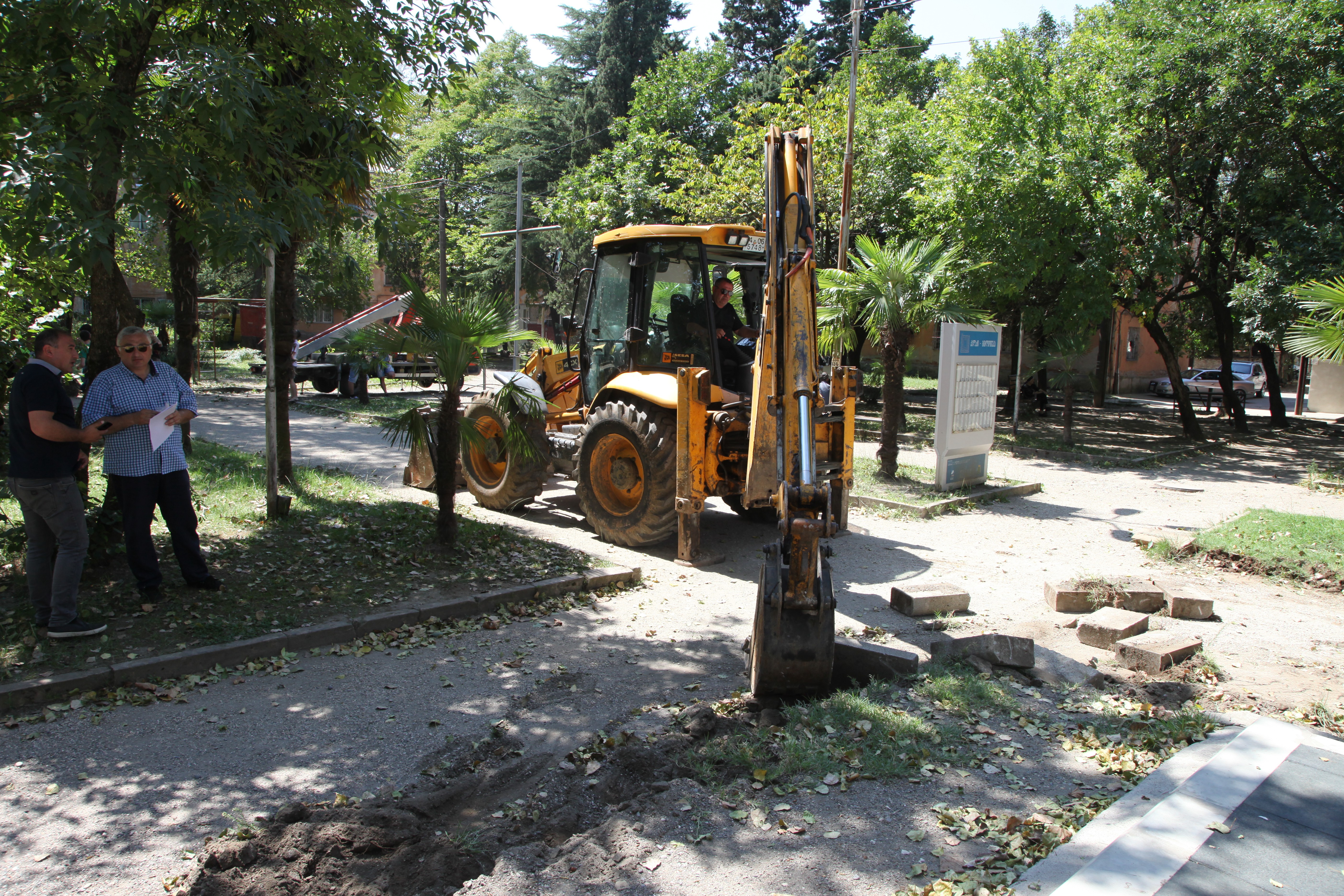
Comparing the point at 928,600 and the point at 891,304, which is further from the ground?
the point at 891,304

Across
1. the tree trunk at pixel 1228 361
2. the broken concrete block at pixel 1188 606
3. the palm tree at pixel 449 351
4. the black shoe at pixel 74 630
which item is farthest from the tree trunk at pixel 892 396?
the tree trunk at pixel 1228 361

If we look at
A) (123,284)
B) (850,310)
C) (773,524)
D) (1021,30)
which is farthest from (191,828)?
(1021,30)

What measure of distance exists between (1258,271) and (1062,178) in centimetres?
454

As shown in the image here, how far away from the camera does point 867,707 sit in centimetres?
489

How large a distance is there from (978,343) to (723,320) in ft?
17.8

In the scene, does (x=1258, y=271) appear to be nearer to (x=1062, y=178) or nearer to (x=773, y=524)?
(x=1062, y=178)

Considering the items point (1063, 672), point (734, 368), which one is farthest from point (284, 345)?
point (1063, 672)

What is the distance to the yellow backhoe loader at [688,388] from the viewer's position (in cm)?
603

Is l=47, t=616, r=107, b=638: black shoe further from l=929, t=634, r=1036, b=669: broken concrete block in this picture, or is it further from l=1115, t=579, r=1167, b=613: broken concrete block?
l=1115, t=579, r=1167, b=613: broken concrete block

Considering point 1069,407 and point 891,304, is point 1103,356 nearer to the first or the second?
point 1069,407

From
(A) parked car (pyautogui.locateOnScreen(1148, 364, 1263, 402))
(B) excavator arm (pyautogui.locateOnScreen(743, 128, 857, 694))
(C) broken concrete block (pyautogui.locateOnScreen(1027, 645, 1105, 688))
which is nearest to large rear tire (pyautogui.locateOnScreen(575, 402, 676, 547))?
(B) excavator arm (pyautogui.locateOnScreen(743, 128, 857, 694))

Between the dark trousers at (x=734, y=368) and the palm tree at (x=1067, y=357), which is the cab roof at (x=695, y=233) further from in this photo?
the palm tree at (x=1067, y=357)

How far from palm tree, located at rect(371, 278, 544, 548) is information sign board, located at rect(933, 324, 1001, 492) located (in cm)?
624

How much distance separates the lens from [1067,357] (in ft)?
54.5
